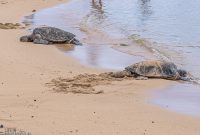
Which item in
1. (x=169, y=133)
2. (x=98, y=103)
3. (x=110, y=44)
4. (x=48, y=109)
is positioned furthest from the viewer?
(x=110, y=44)

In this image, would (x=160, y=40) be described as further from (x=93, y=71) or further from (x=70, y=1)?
(x=70, y=1)

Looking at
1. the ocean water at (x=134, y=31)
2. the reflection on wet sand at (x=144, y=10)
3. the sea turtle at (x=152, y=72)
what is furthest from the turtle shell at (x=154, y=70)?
the reflection on wet sand at (x=144, y=10)

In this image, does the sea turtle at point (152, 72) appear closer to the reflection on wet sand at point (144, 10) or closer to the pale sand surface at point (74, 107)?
the pale sand surface at point (74, 107)

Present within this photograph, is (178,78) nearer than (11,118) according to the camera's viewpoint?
No

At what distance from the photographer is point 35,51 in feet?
37.8

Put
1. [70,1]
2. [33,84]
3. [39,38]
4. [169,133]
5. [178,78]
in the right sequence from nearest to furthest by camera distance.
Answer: [169,133] < [33,84] < [178,78] < [39,38] < [70,1]

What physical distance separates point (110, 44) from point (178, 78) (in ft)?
15.6

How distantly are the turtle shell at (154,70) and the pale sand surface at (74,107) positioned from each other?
24cm

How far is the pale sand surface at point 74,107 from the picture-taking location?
5.79 metres

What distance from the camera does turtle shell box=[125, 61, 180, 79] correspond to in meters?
9.12

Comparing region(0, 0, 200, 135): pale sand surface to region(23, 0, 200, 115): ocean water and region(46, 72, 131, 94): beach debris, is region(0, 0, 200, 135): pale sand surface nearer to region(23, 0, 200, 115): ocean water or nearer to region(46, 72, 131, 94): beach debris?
region(46, 72, 131, 94): beach debris

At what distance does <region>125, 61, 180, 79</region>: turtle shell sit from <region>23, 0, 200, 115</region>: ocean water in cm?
44

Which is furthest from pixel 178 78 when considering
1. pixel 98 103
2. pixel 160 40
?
pixel 160 40

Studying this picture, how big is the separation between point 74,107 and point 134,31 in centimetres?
1025
